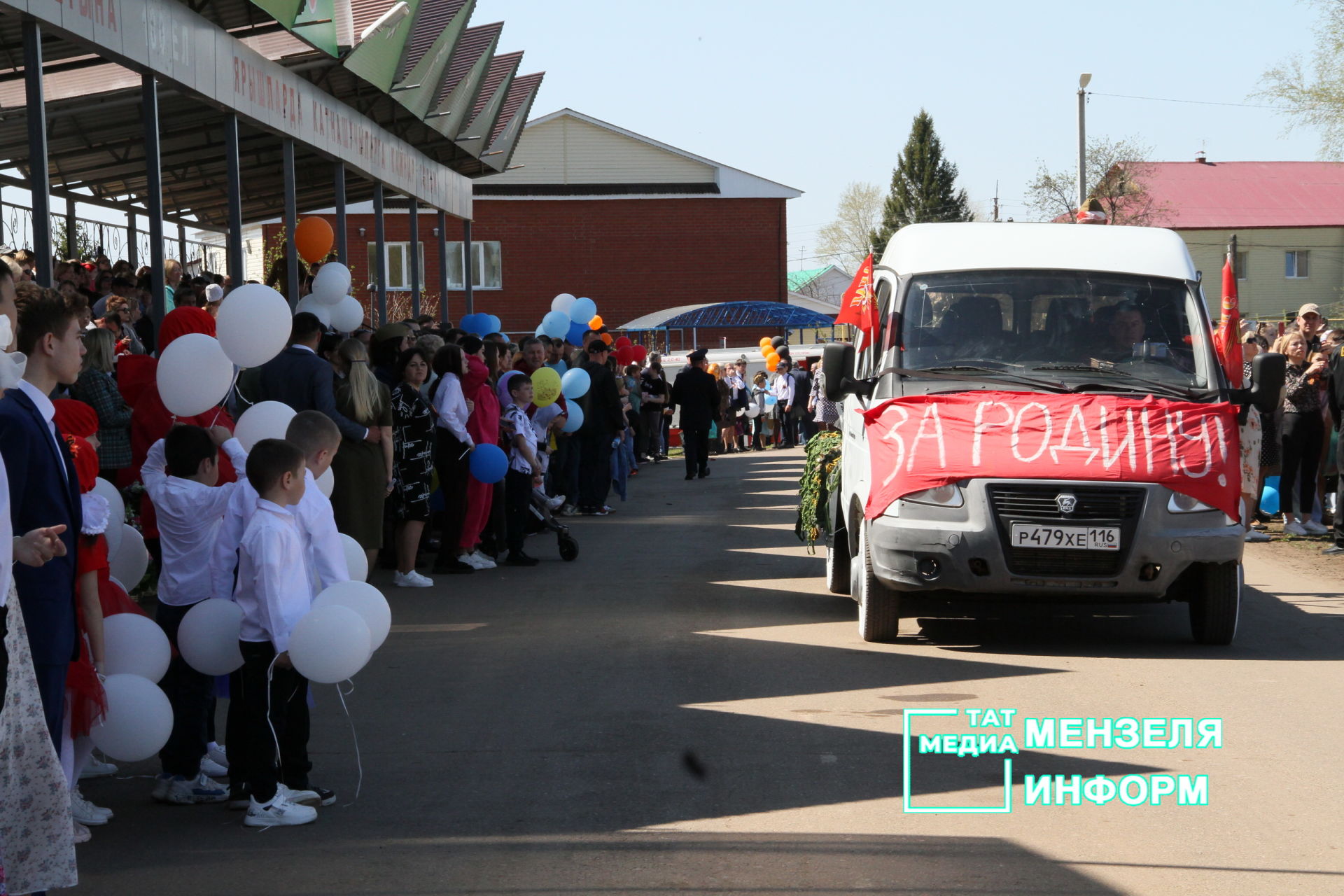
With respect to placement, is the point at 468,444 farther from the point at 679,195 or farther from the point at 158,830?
the point at 679,195

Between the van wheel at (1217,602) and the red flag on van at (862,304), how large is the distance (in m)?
2.54

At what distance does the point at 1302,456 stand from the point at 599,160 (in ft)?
137

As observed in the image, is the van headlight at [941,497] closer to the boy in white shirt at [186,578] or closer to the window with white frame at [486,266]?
the boy in white shirt at [186,578]

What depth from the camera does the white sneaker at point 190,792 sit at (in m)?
6.02

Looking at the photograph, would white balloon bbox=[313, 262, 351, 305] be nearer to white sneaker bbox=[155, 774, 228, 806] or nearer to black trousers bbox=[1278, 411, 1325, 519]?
white sneaker bbox=[155, 774, 228, 806]

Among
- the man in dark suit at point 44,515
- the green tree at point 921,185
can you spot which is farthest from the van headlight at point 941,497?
the green tree at point 921,185

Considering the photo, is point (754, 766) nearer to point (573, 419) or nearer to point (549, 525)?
point (549, 525)

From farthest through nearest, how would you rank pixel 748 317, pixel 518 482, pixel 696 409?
1. pixel 748 317
2. pixel 696 409
3. pixel 518 482

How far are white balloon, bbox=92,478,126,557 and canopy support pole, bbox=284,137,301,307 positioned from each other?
8410mm

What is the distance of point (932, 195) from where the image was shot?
101625 mm

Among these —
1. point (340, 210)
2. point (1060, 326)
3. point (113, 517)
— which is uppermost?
point (340, 210)

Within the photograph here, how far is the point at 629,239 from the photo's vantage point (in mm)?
53219

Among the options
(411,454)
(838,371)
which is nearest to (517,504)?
(411,454)

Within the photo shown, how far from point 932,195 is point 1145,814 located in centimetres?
9888
